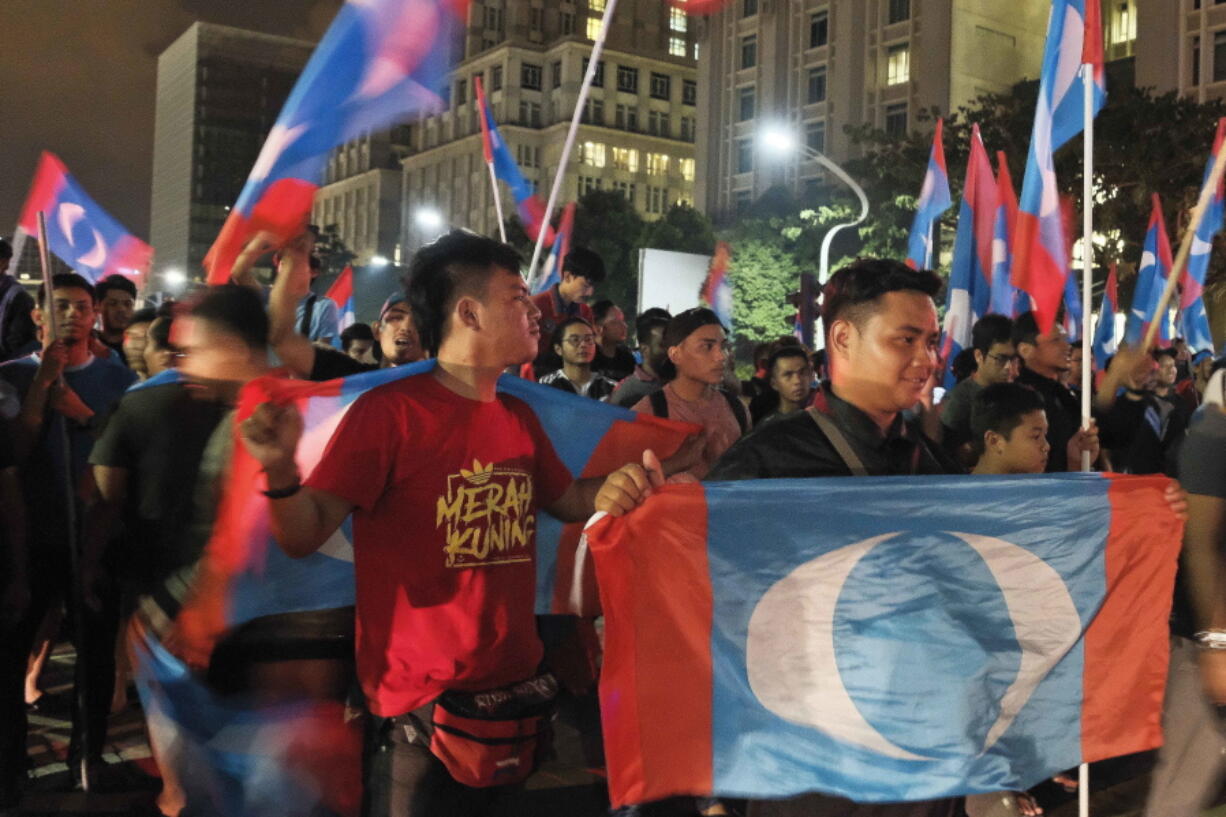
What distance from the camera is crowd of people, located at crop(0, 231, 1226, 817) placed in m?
2.82

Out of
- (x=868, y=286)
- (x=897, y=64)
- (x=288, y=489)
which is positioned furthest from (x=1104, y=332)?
(x=897, y=64)

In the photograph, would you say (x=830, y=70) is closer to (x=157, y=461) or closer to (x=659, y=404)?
(x=659, y=404)

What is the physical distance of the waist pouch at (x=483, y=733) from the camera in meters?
2.76

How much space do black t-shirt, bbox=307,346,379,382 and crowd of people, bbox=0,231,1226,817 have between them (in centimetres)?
1

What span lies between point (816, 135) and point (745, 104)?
20.8 feet

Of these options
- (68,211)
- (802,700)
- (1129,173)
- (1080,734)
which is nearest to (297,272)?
(802,700)

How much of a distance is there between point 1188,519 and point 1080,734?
96cm

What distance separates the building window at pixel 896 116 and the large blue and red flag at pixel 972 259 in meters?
44.8

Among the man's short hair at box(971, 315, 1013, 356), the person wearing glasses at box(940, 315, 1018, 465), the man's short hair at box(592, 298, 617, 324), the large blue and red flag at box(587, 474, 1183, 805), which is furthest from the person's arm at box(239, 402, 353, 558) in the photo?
the man's short hair at box(592, 298, 617, 324)

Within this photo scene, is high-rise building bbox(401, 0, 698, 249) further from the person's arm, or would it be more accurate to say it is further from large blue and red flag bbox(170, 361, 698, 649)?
the person's arm

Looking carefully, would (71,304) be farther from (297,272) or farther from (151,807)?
(297,272)

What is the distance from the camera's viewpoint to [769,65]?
5919 cm

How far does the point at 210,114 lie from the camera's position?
126 metres

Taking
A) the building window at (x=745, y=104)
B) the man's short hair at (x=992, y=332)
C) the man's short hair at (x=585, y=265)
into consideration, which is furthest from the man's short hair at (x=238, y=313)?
the building window at (x=745, y=104)
